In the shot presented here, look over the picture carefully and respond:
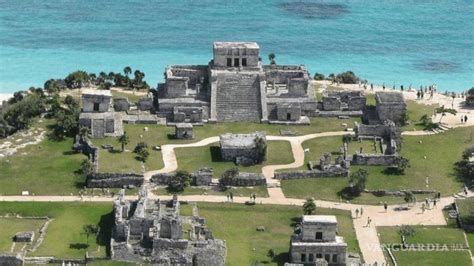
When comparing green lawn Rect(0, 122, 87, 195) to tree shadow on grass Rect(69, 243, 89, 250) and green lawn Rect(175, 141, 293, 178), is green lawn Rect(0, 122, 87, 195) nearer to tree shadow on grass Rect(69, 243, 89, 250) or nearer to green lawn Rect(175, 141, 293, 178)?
green lawn Rect(175, 141, 293, 178)

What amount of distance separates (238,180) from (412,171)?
18354 millimetres

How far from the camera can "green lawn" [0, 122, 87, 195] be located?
4825 inches

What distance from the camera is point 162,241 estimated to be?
105875 mm

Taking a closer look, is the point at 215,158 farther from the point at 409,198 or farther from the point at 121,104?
the point at 409,198

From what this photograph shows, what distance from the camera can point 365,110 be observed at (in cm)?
14762

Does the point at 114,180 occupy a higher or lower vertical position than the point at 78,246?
higher


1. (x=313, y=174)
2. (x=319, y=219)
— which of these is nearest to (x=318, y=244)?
(x=319, y=219)

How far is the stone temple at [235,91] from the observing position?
14400 cm

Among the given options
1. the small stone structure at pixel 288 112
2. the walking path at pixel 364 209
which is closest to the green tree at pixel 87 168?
the walking path at pixel 364 209

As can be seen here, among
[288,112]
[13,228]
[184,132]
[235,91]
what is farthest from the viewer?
[235,91]

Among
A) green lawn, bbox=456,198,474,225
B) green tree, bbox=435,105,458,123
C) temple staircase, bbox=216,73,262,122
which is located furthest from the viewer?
green tree, bbox=435,105,458,123

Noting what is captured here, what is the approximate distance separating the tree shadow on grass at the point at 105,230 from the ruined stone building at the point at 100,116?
21.5 meters

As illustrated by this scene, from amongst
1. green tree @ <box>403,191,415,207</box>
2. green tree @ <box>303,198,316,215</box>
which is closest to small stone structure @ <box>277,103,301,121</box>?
green tree @ <box>403,191,415,207</box>

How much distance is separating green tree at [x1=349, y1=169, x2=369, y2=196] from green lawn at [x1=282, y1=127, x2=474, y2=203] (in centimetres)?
83
